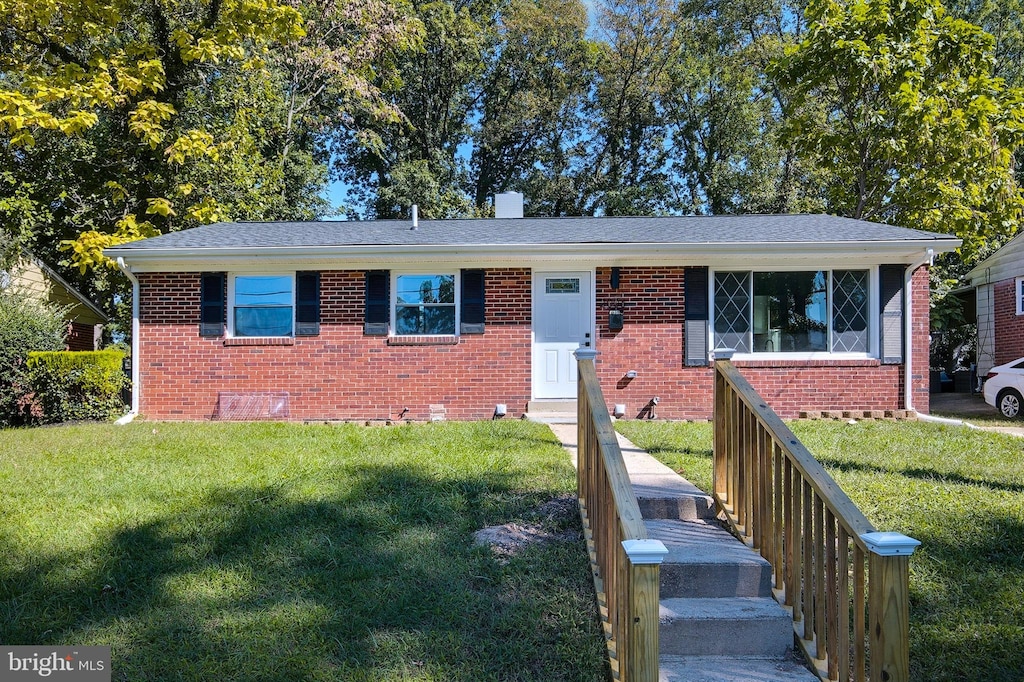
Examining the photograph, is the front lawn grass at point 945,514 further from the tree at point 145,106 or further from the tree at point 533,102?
the tree at point 533,102

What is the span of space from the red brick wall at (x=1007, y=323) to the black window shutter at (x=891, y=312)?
6688mm

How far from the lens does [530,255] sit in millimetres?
9312

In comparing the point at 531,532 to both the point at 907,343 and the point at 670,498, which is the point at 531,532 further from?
the point at 907,343

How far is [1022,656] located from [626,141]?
22821mm

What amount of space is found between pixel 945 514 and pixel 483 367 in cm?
634

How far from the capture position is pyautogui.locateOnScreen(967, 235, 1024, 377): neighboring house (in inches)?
553

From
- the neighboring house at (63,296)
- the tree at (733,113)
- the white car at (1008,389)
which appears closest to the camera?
the white car at (1008,389)

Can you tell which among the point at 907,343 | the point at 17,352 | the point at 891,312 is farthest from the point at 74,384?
the point at 907,343

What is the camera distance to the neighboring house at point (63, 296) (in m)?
13.0

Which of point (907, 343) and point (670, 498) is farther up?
point (907, 343)

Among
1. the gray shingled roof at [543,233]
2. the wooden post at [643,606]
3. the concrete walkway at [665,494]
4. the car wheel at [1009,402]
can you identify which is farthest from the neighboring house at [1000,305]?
the wooden post at [643,606]

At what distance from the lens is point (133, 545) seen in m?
4.08

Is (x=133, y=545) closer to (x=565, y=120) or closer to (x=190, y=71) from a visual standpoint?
(x=190, y=71)

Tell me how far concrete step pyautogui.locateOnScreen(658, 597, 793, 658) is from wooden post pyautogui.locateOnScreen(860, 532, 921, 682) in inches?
30.6
